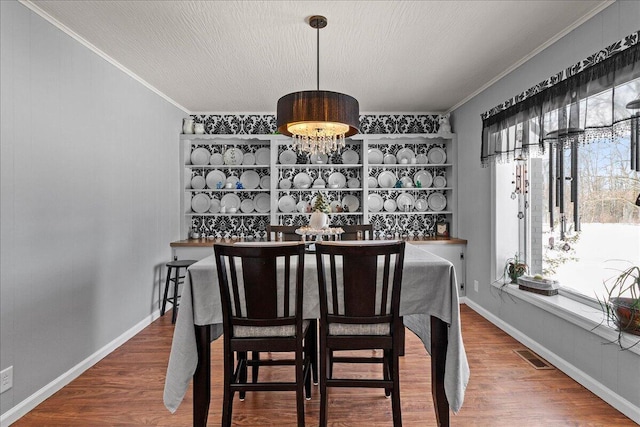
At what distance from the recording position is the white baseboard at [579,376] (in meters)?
2.17

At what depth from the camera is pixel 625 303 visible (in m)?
2.23

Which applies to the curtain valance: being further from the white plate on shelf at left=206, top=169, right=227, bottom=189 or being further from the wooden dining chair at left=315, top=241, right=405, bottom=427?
the white plate on shelf at left=206, top=169, right=227, bottom=189

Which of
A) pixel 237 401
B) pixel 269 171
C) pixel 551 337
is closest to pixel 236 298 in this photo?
pixel 237 401

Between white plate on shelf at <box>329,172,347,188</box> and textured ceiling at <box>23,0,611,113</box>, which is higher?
textured ceiling at <box>23,0,611,113</box>

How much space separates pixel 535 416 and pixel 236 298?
6.14 feet

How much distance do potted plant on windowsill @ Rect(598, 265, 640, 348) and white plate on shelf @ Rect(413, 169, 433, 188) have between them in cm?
282

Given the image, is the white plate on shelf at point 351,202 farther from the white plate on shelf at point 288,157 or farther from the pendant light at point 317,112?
the pendant light at point 317,112

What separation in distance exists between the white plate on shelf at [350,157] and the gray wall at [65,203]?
2500 mm

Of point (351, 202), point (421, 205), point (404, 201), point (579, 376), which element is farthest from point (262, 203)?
point (579, 376)

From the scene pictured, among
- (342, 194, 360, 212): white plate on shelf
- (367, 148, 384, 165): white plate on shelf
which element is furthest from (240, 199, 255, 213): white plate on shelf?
(367, 148, 384, 165): white plate on shelf

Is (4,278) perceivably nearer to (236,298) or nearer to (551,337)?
(236,298)

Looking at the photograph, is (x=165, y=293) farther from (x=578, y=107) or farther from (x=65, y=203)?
(x=578, y=107)

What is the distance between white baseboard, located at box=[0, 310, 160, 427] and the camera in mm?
2158

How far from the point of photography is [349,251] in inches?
71.0
